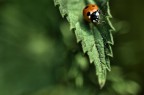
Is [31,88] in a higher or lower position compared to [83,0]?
lower

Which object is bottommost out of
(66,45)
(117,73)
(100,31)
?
(117,73)

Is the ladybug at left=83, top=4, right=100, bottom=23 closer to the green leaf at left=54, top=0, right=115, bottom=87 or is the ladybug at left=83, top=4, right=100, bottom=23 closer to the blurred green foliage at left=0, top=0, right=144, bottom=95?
the green leaf at left=54, top=0, right=115, bottom=87

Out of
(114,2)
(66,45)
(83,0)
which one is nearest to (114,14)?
(114,2)

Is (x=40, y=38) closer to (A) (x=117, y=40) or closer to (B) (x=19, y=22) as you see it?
(B) (x=19, y=22)

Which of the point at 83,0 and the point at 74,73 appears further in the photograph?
the point at 74,73

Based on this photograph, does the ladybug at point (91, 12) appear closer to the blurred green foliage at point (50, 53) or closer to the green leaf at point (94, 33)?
the green leaf at point (94, 33)

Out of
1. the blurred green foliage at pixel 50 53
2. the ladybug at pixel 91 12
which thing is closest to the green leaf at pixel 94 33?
the ladybug at pixel 91 12

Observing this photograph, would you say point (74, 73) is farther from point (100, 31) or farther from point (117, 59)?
point (100, 31)

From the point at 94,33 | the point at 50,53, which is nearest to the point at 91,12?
the point at 94,33

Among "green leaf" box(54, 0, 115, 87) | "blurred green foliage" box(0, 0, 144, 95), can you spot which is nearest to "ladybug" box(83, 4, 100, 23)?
"green leaf" box(54, 0, 115, 87)
